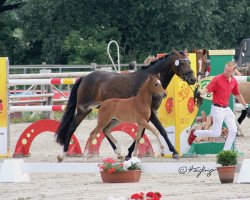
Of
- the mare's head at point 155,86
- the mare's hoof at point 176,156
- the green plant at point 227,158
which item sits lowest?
the mare's hoof at point 176,156

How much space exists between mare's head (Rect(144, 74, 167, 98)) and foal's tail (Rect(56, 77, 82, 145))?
Answer: 5.95 feet

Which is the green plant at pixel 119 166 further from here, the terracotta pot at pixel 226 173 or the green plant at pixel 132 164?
the terracotta pot at pixel 226 173

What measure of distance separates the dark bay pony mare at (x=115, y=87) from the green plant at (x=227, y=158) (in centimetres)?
339

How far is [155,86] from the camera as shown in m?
17.0

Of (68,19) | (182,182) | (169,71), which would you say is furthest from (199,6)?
(182,182)

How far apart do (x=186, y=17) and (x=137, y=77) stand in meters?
30.2

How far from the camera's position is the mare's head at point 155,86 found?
666 inches

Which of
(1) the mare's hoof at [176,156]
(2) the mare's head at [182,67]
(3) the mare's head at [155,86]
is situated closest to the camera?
(3) the mare's head at [155,86]

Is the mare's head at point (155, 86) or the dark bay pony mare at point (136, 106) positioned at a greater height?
the mare's head at point (155, 86)

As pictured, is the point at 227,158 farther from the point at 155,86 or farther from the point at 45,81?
the point at 45,81

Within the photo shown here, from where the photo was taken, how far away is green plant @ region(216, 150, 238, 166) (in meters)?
14.0

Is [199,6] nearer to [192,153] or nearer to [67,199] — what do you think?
[192,153]

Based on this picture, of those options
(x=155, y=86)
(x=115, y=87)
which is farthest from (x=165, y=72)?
(x=155, y=86)

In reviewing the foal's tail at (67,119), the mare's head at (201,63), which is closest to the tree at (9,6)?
the mare's head at (201,63)
